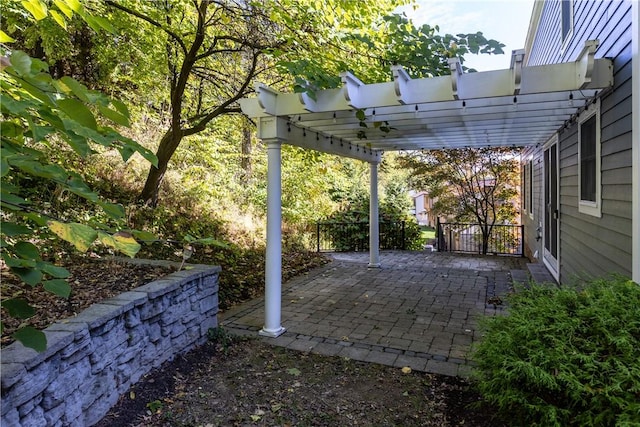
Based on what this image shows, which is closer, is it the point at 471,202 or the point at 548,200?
the point at 548,200

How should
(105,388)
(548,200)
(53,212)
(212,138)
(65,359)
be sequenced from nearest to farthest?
(65,359)
(105,388)
(53,212)
(548,200)
(212,138)

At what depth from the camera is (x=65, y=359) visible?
7.16ft

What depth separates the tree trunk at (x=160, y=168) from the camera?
601cm

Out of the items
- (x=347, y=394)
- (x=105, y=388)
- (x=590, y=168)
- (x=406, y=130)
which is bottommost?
(x=347, y=394)

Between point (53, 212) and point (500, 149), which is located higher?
point (500, 149)

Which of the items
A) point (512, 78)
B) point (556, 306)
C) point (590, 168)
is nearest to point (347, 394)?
point (556, 306)

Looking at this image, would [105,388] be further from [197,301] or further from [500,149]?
[500,149]

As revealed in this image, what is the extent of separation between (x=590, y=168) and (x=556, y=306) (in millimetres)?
2392

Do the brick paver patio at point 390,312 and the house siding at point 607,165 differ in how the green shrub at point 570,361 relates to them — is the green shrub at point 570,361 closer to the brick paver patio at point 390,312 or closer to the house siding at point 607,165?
the house siding at point 607,165

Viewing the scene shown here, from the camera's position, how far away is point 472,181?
34.2 feet

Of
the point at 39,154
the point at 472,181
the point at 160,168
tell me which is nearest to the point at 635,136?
the point at 39,154

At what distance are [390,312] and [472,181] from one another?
22.2 ft

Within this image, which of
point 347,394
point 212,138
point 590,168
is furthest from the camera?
point 212,138

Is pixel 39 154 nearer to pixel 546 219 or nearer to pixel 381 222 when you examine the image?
pixel 546 219
